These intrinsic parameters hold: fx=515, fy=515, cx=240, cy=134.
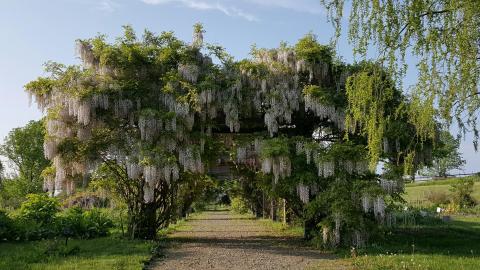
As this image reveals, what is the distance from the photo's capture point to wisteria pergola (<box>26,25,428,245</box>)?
13.9 m

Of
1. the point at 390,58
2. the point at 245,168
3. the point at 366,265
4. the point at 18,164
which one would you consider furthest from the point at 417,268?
the point at 18,164

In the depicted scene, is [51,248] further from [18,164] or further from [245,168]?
[18,164]

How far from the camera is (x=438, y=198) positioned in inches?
1419

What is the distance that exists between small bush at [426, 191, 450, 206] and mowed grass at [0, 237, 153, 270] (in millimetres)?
27593

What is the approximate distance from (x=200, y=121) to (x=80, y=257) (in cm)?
612

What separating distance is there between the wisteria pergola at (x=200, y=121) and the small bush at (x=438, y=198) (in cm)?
2243

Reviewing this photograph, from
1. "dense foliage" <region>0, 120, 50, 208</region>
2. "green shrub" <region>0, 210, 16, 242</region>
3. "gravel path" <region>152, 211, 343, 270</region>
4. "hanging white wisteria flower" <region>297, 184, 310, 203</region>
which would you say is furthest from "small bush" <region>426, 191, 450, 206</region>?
"dense foliage" <region>0, 120, 50, 208</region>

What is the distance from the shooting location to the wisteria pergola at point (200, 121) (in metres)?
13.9

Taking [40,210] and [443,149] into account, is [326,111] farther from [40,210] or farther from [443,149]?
[40,210]

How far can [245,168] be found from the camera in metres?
18.7

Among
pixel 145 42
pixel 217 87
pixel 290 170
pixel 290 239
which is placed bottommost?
pixel 290 239

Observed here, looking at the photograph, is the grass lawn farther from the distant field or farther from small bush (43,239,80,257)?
the distant field

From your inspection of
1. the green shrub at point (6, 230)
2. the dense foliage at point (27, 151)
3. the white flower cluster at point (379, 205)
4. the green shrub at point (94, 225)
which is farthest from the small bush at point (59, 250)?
the dense foliage at point (27, 151)

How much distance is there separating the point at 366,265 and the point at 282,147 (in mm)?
4948
